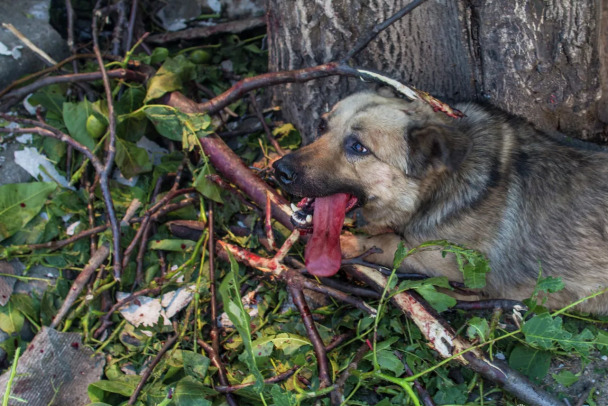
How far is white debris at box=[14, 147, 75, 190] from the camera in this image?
164 inches

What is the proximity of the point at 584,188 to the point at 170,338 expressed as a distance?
2701 mm

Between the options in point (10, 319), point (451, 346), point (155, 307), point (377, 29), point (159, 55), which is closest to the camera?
point (451, 346)

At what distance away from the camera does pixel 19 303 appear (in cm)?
365

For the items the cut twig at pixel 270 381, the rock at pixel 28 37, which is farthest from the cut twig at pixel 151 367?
the rock at pixel 28 37

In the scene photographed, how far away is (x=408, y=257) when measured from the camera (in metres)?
3.49

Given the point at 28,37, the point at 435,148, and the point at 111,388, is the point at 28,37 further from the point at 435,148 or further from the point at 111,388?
the point at 435,148

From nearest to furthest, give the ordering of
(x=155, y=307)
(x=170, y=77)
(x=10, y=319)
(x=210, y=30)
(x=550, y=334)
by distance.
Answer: (x=550, y=334) < (x=10, y=319) < (x=155, y=307) < (x=170, y=77) < (x=210, y=30)

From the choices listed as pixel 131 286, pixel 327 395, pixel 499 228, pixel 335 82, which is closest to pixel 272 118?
pixel 335 82

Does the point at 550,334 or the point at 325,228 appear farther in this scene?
the point at 325,228

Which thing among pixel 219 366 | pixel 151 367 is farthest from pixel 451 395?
pixel 151 367

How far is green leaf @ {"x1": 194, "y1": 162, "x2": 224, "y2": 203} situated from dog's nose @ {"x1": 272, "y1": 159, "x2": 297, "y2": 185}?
667mm

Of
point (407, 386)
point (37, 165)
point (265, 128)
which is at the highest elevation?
point (265, 128)

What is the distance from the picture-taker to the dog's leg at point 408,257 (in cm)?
343

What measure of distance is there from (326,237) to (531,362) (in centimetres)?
139
